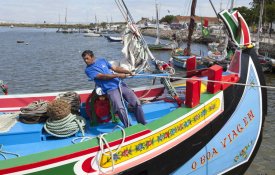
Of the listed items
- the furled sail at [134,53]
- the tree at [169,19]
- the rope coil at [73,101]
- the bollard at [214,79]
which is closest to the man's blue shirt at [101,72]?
the rope coil at [73,101]

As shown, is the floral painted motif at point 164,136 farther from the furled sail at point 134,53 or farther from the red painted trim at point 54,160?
the furled sail at point 134,53

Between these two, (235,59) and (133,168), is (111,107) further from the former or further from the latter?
(235,59)

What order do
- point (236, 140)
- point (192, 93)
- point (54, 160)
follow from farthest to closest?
1. point (236, 140)
2. point (192, 93)
3. point (54, 160)

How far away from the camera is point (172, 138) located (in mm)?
5152

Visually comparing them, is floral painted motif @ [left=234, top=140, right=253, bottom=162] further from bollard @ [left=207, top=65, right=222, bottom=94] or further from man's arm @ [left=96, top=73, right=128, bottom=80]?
man's arm @ [left=96, top=73, right=128, bottom=80]

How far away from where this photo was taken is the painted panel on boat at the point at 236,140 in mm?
5816

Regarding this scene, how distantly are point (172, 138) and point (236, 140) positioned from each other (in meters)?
1.80

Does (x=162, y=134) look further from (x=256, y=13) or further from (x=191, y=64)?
(x=256, y=13)

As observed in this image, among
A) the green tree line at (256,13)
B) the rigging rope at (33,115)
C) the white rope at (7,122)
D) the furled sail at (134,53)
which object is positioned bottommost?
the white rope at (7,122)

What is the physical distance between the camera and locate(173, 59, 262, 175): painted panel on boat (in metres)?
5.82

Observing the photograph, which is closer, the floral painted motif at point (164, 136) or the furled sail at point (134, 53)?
the floral painted motif at point (164, 136)

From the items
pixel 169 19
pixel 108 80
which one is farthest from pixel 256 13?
pixel 169 19

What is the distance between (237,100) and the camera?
247 inches

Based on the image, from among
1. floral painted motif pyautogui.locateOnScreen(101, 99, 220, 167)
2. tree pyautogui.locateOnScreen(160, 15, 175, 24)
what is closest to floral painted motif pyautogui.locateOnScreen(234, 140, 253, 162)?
floral painted motif pyautogui.locateOnScreen(101, 99, 220, 167)
